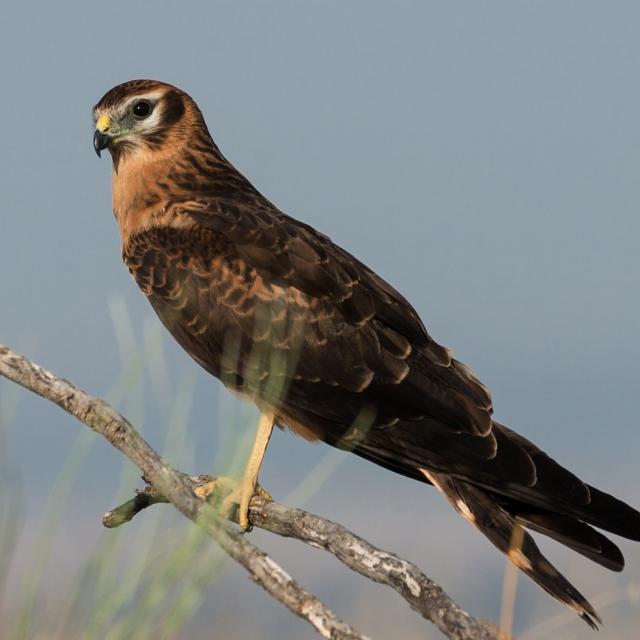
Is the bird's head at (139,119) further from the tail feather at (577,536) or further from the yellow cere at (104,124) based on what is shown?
the tail feather at (577,536)

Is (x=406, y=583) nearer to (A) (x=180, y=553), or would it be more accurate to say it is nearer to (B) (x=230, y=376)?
(A) (x=180, y=553)

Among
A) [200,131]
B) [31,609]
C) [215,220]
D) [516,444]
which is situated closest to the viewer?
[31,609]

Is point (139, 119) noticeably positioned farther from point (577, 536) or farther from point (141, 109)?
point (577, 536)

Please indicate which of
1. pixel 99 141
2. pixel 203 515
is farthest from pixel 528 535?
pixel 99 141

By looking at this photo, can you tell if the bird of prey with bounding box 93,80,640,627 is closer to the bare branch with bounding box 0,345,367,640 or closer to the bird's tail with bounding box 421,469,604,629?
the bird's tail with bounding box 421,469,604,629

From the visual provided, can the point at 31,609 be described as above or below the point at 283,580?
below

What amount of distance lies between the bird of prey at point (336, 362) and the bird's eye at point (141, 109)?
0.70 meters

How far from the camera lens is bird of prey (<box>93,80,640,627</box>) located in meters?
5.04

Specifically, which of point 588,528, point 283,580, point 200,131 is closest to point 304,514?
point 283,580

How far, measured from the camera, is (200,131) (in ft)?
23.5

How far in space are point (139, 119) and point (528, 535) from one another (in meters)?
3.72

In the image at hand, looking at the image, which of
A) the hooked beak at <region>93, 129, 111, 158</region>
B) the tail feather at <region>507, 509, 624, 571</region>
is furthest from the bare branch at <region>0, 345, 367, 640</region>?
the hooked beak at <region>93, 129, 111, 158</region>

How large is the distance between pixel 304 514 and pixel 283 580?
1.08 meters

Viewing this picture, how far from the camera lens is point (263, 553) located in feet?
10.4
